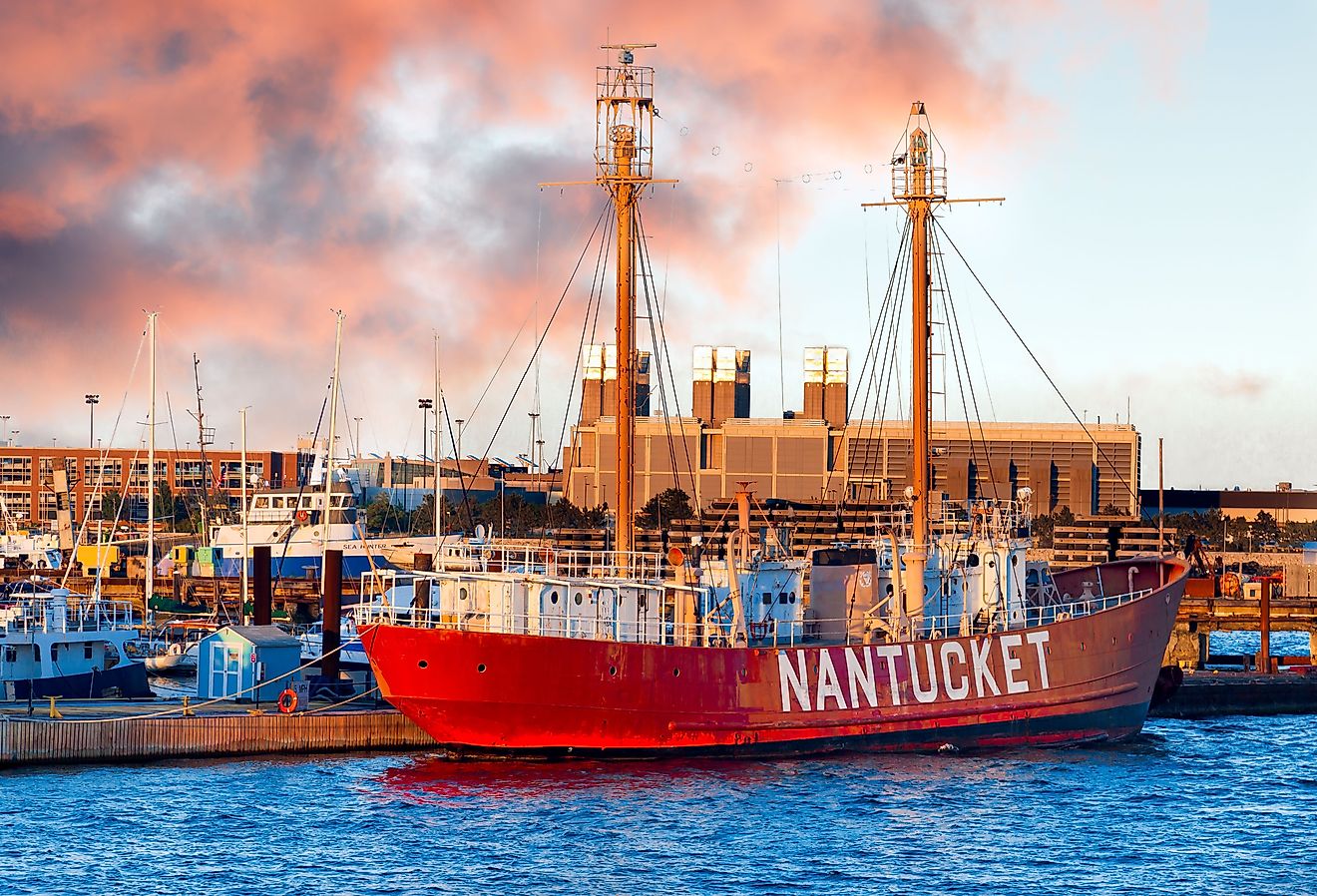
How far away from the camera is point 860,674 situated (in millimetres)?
43344

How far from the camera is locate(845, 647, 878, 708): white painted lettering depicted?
43.2 meters

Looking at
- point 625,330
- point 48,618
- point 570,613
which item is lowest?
point 48,618

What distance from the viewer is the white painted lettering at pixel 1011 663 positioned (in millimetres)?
44969

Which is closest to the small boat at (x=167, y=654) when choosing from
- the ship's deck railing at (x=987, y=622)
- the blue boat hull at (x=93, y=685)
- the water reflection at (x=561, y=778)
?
the blue boat hull at (x=93, y=685)

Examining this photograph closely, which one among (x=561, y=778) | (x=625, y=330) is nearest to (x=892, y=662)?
(x=561, y=778)

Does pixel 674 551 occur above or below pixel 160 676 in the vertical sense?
above

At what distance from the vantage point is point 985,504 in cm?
4888

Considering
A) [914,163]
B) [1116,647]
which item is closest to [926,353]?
[914,163]

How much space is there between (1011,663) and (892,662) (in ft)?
11.9

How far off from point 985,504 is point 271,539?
66.0m

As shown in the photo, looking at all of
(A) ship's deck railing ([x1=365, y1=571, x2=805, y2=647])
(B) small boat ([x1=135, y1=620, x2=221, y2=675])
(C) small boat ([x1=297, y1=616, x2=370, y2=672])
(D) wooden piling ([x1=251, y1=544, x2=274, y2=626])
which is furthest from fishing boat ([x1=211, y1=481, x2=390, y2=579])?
(A) ship's deck railing ([x1=365, y1=571, x2=805, y2=647])

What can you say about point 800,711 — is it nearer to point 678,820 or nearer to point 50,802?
point 678,820

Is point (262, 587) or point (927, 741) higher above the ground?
point (262, 587)

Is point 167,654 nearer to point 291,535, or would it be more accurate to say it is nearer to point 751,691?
point 751,691
